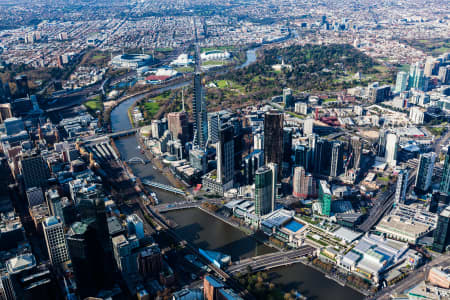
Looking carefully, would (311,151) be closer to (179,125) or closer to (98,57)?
(179,125)

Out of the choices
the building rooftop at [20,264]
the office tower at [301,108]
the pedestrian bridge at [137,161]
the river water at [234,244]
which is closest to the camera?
the building rooftop at [20,264]

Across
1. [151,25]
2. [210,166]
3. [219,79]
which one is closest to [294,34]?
[151,25]

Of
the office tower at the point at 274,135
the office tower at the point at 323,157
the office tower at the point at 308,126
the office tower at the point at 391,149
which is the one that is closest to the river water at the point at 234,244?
the office tower at the point at 274,135

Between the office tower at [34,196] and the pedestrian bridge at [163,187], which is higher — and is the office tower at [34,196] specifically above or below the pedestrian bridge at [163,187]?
above

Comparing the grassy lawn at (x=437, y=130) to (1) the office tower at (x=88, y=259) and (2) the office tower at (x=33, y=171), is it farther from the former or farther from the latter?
(2) the office tower at (x=33, y=171)

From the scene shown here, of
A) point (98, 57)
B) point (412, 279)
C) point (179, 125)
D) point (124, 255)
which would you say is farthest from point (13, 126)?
point (98, 57)
